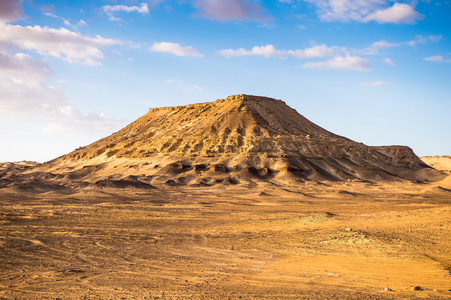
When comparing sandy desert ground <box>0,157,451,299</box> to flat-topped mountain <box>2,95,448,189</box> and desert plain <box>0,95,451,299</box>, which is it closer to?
desert plain <box>0,95,451,299</box>

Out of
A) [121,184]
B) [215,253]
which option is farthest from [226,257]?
[121,184]

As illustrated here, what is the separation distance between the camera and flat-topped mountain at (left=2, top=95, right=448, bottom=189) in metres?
74.5

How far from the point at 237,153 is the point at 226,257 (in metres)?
67.6

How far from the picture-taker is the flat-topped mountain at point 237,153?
7450cm

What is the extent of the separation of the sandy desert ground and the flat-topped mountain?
44.2 meters

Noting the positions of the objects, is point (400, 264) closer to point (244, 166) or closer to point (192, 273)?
point (192, 273)

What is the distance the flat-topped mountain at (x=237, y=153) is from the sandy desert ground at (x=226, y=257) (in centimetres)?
4416

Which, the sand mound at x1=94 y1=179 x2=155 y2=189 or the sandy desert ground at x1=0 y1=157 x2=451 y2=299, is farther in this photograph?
the sand mound at x1=94 y1=179 x2=155 y2=189

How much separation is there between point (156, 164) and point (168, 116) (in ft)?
118

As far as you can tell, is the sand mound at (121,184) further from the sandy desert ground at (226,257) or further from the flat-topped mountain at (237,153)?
the sandy desert ground at (226,257)

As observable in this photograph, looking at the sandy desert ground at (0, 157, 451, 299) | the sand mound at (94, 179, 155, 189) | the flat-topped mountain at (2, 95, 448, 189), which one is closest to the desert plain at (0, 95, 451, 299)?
the sandy desert ground at (0, 157, 451, 299)

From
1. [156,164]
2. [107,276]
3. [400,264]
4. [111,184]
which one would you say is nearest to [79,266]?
[107,276]

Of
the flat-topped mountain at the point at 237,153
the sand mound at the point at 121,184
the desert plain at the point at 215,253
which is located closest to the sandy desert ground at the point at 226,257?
the desert plain at the point at 215,253

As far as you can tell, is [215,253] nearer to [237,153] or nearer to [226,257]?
[226,257]
